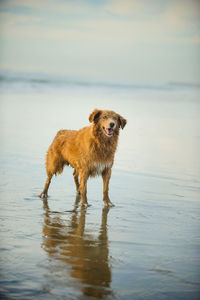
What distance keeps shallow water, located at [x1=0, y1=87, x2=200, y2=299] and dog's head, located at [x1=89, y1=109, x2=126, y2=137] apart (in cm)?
121

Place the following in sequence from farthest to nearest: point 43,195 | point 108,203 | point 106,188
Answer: point 43,195
point 106,188
point 108,203

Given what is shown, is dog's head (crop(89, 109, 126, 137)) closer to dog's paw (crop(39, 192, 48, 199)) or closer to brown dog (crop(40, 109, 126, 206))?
brown dog (crop(40, 109, 126, 206))

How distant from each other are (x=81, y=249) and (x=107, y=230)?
3.05ft

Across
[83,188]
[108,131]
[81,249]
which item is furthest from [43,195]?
[81,249]

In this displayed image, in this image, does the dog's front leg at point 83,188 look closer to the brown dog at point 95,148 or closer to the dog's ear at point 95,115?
the brown dog at point 95,148

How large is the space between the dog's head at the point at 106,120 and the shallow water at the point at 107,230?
1.21 m

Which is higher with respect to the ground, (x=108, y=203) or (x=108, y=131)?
(x=108, y=131)

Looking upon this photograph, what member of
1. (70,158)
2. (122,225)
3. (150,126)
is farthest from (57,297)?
(150,126)

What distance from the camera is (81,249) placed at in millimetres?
4891

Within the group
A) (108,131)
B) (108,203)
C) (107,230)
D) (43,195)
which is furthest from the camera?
(43,195)

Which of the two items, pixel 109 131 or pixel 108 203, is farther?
pixel 109 131

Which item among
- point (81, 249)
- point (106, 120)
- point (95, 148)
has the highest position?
point (106, 120)

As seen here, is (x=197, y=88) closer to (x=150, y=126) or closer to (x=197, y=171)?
(x=150, y=126)

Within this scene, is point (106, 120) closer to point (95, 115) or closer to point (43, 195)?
point (95, 115)
